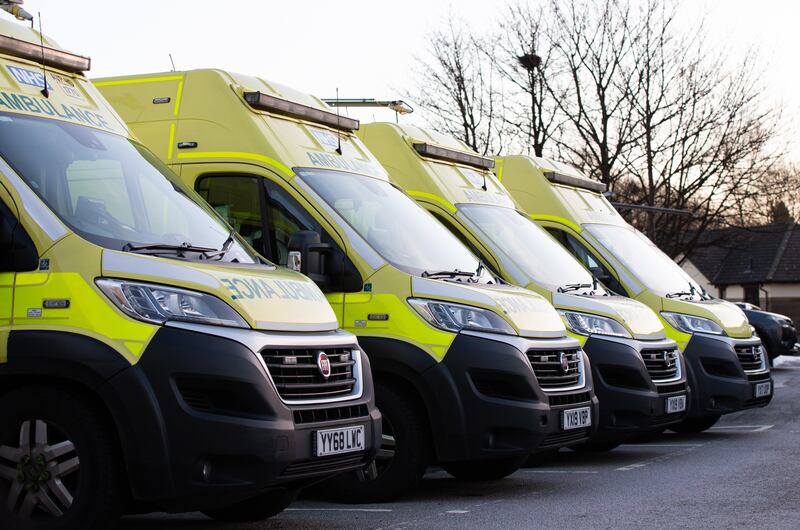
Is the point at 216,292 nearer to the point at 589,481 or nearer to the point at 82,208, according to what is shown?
the point at 82,208

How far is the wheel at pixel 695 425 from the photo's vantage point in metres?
14.3

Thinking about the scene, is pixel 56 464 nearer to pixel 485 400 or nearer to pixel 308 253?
pixel 308 253

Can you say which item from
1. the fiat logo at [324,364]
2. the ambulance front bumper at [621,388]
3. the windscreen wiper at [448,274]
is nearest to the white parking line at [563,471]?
the ambulance front bumper at [621,388]

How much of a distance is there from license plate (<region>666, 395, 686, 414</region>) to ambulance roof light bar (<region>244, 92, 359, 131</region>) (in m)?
3.76

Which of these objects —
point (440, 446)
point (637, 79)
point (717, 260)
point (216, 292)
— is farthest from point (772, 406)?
point (717, 260)

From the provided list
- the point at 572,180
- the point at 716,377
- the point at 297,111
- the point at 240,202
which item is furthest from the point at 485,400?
the point at 572,180

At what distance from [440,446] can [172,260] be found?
276 centimetres

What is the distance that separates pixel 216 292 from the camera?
21.3 ft

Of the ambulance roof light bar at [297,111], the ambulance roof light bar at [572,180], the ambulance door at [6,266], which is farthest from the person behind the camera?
the ambulance roof light bar at [572,180]

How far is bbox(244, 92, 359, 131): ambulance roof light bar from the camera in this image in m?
9.73

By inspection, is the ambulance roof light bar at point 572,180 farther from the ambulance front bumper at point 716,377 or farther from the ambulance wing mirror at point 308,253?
the ambulance wing mirror at point 308,253

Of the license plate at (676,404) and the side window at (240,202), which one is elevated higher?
the side window at (240,202)

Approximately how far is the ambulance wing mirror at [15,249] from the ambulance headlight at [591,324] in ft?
18.9

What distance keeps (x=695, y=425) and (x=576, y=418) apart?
5.38 meters
